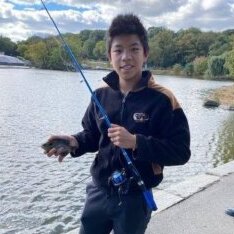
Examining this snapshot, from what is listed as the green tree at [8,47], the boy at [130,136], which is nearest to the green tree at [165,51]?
the green tree at [8,47]

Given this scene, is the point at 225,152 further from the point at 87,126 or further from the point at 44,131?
the point at 87,126

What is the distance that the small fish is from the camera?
9.26 ft

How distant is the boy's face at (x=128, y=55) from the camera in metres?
2.71

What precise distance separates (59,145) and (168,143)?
763 millimetres

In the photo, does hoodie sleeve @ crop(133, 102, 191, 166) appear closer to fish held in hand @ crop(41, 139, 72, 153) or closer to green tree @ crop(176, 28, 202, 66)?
fish held in hand @ crop(41, 139, 72, 153)

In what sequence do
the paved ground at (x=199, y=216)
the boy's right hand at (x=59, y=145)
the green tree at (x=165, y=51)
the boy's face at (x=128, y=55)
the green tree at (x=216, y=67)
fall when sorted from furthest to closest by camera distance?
the green tree at (x=165, y=51), the green tree at (x=216, y=67), the paved ground at (x=199, y=216), the boy's right hand at (x=59, y=145), the boy's face at (x=128, y=55)

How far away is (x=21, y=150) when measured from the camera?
565 inches

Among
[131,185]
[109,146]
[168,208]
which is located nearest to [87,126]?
[109,146]

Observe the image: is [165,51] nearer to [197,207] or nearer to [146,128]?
[197,207]

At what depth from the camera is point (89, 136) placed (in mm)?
2996

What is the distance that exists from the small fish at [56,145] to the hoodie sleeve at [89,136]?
113 millimetres

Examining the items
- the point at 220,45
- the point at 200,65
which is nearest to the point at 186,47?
the point at 200,65

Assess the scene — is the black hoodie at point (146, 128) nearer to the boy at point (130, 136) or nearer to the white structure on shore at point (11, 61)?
the boy at point (130, 136)

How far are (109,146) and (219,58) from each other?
91281 millimetres
